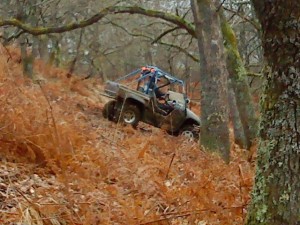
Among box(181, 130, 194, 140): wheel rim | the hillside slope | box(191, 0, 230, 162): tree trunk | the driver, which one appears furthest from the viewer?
the driver

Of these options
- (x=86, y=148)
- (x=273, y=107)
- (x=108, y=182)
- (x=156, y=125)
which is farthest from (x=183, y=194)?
(x=156, y=125)

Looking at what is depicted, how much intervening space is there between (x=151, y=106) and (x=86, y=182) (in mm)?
10127

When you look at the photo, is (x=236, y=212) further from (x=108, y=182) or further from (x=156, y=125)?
(x=156, y=125)

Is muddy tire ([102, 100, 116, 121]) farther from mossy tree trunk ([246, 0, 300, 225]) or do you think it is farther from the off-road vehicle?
mossy tree trunk ([246, 0, 300, 225])

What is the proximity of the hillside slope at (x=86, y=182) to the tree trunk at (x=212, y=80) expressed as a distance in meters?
2.75

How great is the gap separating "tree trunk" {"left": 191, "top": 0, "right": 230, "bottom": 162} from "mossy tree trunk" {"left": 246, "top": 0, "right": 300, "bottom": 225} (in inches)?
226

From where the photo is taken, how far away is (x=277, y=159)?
3006 mm

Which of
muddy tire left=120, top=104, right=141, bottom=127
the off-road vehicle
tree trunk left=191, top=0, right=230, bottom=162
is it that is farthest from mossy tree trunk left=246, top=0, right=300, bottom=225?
muddy tire left=120, top=104, right=141, bottom=127

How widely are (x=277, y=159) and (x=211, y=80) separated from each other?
5.98m

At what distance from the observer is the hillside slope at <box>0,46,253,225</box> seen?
150 inches

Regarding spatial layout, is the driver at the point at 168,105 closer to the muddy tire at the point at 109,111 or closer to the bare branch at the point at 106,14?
the muddy tire at the point at 109,111

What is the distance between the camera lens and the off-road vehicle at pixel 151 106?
14359 millimetres

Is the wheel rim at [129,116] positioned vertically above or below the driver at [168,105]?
below

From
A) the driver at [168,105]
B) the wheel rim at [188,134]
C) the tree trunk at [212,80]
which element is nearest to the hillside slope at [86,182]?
the tree trunk at [212,80]
